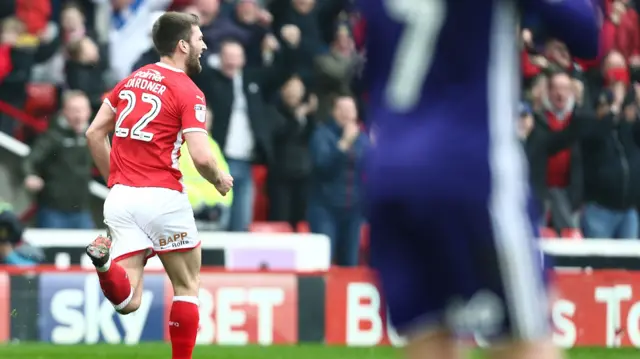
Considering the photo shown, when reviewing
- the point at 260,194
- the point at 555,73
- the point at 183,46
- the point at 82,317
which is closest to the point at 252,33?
the point at 260,194

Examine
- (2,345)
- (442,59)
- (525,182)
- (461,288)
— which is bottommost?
(2,345)

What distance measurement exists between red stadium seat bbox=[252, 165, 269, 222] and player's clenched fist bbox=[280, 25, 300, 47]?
1390 millimetres

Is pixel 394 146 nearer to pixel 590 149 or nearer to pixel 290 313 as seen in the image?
pixel 290 313

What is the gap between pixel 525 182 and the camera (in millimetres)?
3799

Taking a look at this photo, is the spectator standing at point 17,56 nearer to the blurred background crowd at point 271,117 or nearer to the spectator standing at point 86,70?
the blurred background crowd at point 271,117

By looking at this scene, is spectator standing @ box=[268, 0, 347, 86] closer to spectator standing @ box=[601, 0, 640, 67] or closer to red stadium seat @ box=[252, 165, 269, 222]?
red stadium seat @ box=[252, 165, 269, 222]

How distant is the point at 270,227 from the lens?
1412cm

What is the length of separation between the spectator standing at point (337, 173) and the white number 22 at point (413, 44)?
10.1 meters

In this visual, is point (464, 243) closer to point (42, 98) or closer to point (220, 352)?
point (220, 352)

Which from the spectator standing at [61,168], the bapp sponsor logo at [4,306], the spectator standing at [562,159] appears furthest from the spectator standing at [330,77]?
the bapp sponsor logo at [4,306]

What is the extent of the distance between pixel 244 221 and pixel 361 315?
72.3 inches

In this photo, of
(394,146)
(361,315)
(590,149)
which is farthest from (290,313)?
(394,146)

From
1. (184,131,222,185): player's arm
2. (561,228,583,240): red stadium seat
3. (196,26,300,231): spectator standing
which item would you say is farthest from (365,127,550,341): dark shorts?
(561,228,583,240): red stadium seat

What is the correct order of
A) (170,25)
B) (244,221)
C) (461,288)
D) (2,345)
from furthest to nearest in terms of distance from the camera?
(244,221), (2,345), (170,25), (461,288)
